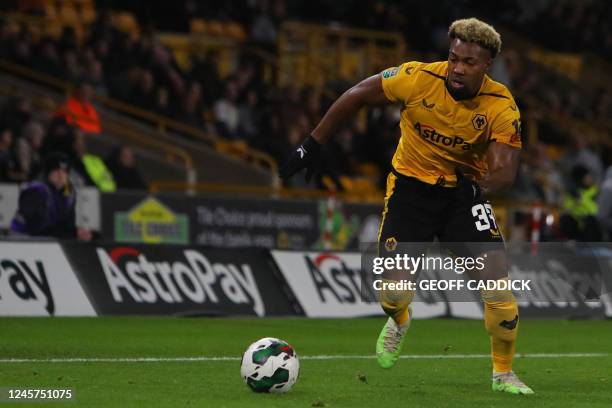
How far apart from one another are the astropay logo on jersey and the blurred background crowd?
218cm

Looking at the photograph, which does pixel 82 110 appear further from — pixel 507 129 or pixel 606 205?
pixel 507 129

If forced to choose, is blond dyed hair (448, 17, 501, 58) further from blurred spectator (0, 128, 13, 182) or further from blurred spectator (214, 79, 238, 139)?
blurred spectator (214, 79, 238, 139)

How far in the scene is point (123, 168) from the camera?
63.0 feet

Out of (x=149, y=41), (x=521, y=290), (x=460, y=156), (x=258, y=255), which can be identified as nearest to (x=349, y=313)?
(x=258, y=255)

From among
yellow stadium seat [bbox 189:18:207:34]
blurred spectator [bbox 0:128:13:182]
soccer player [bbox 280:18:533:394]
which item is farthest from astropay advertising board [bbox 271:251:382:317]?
yellow stadium seat [bbox 189:18:207:34]

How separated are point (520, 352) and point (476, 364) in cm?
130

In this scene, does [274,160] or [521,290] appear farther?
[274,160]

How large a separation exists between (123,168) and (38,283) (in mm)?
5908

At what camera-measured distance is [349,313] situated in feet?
50.4

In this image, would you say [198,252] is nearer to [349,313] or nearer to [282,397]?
[349,313]

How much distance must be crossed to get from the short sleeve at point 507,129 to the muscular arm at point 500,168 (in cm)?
4

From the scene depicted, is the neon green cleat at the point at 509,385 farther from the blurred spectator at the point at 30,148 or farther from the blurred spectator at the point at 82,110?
the blurred spectator at the point at 82,110

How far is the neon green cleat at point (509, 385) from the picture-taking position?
845cm

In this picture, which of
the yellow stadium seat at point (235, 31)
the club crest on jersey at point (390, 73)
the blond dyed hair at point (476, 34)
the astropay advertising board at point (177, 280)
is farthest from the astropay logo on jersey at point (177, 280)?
the yellow stadium seat at point (235, 31)
